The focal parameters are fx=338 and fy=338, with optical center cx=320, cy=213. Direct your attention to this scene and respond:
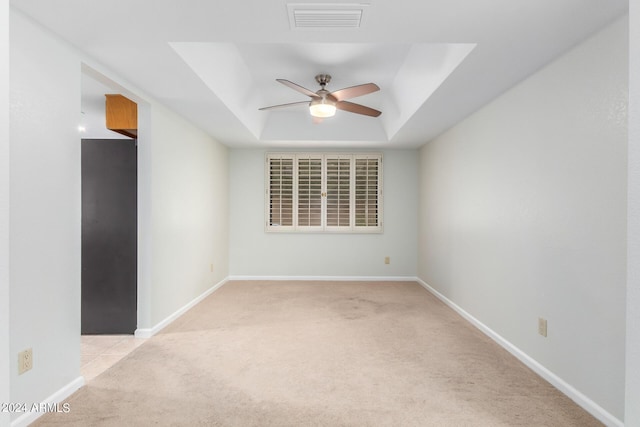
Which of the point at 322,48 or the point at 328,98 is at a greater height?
the point at 322,48

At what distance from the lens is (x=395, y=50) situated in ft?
10.0

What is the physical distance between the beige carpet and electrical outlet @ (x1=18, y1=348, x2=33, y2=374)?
31 cm

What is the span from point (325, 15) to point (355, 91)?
1.38 meters

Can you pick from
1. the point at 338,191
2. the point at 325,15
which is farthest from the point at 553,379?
the point at 338,191

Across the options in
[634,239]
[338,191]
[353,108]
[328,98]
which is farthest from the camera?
[338,191]

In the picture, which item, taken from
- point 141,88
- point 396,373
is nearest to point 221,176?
point 141,88

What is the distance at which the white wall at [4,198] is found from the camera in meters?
1.06

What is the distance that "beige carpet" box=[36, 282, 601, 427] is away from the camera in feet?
6.15

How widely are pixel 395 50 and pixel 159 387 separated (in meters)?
3.25

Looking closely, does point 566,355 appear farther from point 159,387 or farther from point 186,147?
point 186,147

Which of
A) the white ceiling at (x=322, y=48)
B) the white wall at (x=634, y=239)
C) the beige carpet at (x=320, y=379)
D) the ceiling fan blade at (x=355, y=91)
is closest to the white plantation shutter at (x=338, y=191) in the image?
the white ceiling at (x=322, y=48)

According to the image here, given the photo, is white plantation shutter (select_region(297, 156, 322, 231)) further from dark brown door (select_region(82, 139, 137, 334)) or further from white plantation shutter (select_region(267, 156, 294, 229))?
dark brown door (select_region(82, 139, 137, 334))

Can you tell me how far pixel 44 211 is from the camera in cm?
193

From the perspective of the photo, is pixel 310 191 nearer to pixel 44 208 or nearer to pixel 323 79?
pixel 323 79
